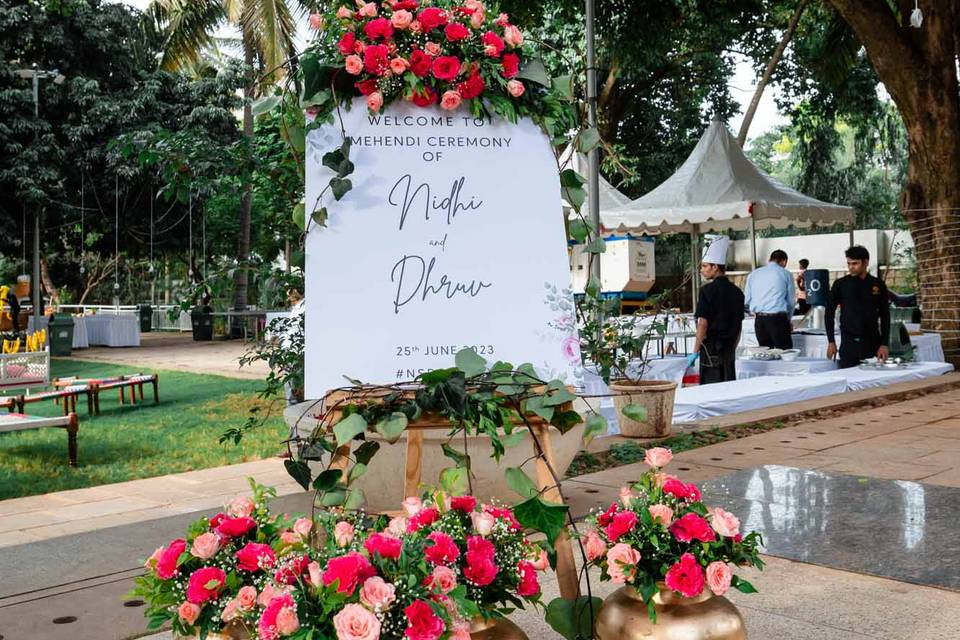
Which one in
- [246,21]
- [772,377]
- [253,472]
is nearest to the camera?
[253,472]

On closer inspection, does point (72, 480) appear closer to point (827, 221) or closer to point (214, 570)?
point (214, 570)

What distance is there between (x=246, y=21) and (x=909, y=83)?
15.4 metres

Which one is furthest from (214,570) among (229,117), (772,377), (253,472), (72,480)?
(229,117)

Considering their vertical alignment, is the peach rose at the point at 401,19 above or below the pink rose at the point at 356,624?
above

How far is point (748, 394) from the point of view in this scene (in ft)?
26.5

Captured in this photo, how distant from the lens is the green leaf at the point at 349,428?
7.24 ft

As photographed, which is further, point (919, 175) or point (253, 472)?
point (919, 175)

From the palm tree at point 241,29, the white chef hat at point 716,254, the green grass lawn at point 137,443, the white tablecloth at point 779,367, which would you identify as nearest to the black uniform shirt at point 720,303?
the white chef hat at point 716,254

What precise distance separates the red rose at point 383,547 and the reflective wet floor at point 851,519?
225 cm

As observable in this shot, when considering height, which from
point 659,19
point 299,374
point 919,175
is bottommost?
point 299,374

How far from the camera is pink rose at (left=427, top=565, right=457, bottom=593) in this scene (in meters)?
1.79

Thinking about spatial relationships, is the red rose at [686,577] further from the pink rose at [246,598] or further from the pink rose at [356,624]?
the pink rose at [246,598]

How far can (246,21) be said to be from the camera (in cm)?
2119

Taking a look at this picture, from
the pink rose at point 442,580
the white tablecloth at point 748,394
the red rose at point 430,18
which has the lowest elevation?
the white tablecloth at point 748,394
